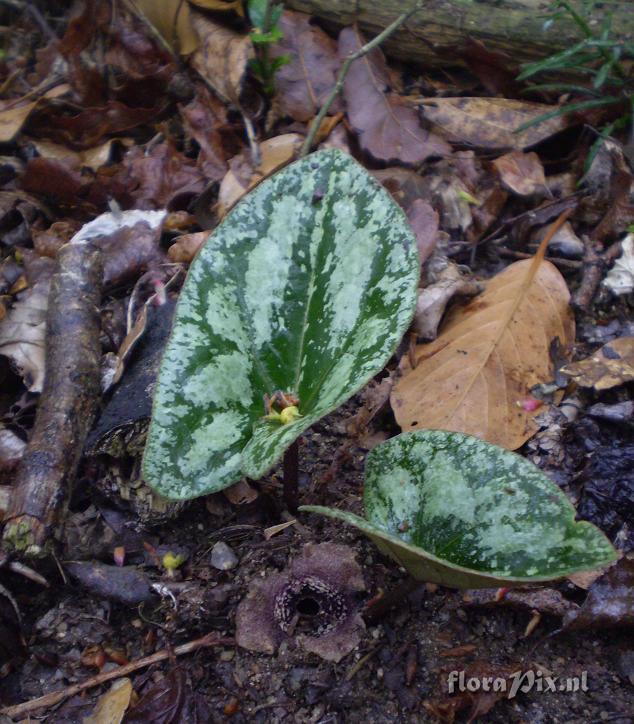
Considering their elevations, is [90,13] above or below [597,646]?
above

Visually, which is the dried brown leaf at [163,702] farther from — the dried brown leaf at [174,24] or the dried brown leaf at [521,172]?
the dried brown leaf at [174,24]

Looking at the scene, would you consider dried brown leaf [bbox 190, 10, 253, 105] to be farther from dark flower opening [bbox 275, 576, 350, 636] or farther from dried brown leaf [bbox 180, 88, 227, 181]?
dark flower opening [bbox 275, 576, 350, 636]

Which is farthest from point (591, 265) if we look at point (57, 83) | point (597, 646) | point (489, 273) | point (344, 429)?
point (57, 83)

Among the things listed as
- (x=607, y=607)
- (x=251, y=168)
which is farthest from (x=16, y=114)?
(x=607, y=607)

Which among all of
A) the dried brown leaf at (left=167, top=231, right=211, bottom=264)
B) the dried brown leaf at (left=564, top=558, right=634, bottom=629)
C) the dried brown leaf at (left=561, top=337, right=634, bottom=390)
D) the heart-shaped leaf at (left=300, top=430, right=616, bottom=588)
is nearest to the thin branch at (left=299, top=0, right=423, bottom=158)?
the dried brown leaf at (left=167, top=231, right=211, bottom=264)

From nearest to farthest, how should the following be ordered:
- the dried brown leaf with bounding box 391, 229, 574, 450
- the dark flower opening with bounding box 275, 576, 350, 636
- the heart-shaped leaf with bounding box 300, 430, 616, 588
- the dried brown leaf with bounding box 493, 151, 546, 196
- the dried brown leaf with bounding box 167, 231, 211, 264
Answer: the heart-shaped leaf with bounding box 300, 430, 616, 588 < the dark flower opening with bounding box 275, 576, 350, 636 < the dried brown leaf with bounding box 391, 229, 574, 450 < the dried brown leaf with bounding box 167, 231, 211, 264 < the dried brown leaf with bounding box 493, 151, 546, 196

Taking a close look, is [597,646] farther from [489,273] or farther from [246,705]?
[489,273]
